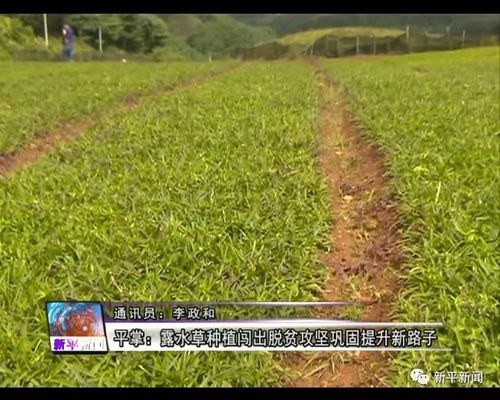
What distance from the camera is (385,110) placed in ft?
18.1

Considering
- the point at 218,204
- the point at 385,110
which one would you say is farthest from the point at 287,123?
the point at 218,204

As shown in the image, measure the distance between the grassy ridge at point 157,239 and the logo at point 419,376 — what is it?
1.47 feet

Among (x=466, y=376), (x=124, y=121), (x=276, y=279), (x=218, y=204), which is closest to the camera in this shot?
(x=466, y=376)

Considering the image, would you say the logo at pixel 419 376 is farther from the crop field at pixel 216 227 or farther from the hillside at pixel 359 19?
the hillside at pixel 359 19

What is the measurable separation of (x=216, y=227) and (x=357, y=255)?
72 centimetres

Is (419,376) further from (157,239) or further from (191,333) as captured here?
(157,239)

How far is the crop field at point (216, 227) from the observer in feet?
5.29

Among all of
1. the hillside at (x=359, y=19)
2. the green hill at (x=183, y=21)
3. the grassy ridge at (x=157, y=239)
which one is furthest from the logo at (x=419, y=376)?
the green hill at (x=183, y=21)

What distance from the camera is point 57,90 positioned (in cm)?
635

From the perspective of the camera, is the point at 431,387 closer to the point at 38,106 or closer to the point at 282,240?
the point at 282,240

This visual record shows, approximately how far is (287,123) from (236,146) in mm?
1000

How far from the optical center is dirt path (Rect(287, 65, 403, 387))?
1.63 metres

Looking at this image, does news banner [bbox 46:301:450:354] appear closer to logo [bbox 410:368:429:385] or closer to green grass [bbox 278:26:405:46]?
logo [bbox 410:368:429:385]

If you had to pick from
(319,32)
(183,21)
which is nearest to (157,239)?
(183,21)
